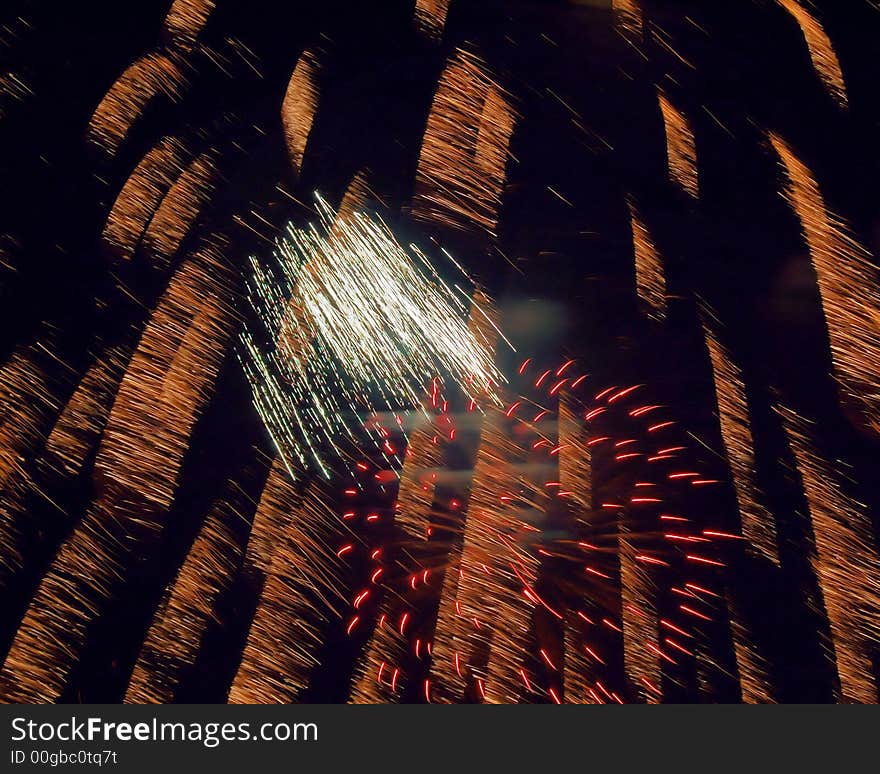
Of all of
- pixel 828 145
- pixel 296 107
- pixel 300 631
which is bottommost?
pixel 300 631

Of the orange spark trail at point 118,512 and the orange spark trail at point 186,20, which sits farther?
the orange spark trail at point 186,20

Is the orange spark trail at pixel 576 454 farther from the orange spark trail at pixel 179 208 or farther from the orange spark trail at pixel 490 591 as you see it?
the orange spark trail at pixel 179 208

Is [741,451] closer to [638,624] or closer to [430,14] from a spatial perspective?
[638,624]

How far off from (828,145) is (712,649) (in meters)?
0.49

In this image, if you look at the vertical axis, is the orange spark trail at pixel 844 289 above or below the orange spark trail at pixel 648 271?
above

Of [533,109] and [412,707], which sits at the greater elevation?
[533,109]

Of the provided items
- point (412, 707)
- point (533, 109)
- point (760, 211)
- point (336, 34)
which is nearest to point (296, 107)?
point (336, 34)

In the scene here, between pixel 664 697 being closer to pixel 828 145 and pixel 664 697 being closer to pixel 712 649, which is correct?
pixel 712 649

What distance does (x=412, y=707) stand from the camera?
0.67m

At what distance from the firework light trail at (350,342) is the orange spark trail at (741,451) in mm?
213

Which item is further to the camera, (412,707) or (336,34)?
(336,34)

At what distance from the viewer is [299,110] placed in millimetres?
770

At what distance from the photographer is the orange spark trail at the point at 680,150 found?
0.71m

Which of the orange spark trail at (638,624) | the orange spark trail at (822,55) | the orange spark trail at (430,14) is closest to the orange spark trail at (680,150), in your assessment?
the orange spark trail at (822,55)
